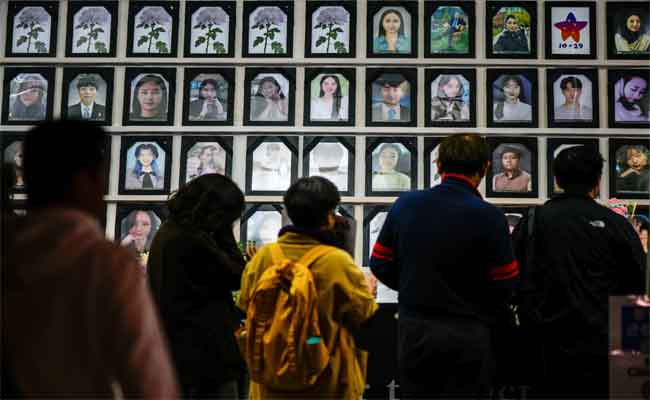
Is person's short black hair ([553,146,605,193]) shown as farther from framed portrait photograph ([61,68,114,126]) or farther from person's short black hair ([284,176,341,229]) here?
framed portrait photograph ([61,68,114,126])

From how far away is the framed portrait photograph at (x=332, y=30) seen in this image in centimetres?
410

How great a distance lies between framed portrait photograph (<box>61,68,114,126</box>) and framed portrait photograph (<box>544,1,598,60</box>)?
2.27 m

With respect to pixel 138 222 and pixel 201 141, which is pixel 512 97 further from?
pixel 138 222

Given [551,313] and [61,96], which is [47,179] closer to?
[551,313]

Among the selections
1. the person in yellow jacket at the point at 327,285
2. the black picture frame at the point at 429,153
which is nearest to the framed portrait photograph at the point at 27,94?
the black picture frame at the point at 429,153

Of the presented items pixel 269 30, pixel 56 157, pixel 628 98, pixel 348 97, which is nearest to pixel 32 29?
pixel 269 30

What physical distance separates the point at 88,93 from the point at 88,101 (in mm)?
45

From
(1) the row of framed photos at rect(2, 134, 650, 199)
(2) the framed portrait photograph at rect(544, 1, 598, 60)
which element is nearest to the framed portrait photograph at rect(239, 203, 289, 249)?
(1) the row of framed photos at rect(2, 134, 650, 199)

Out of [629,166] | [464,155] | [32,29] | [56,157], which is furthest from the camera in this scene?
Answer: [32,29]

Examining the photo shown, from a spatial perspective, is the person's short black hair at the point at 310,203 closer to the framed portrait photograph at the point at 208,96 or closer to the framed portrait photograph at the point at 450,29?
the framed portrait photograph at the point at 208,96

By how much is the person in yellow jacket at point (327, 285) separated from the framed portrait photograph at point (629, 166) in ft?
7.32

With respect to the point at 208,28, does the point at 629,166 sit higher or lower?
lower

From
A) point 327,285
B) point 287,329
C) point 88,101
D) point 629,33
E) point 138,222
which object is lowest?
point 287,329

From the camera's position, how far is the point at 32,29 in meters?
4.19
